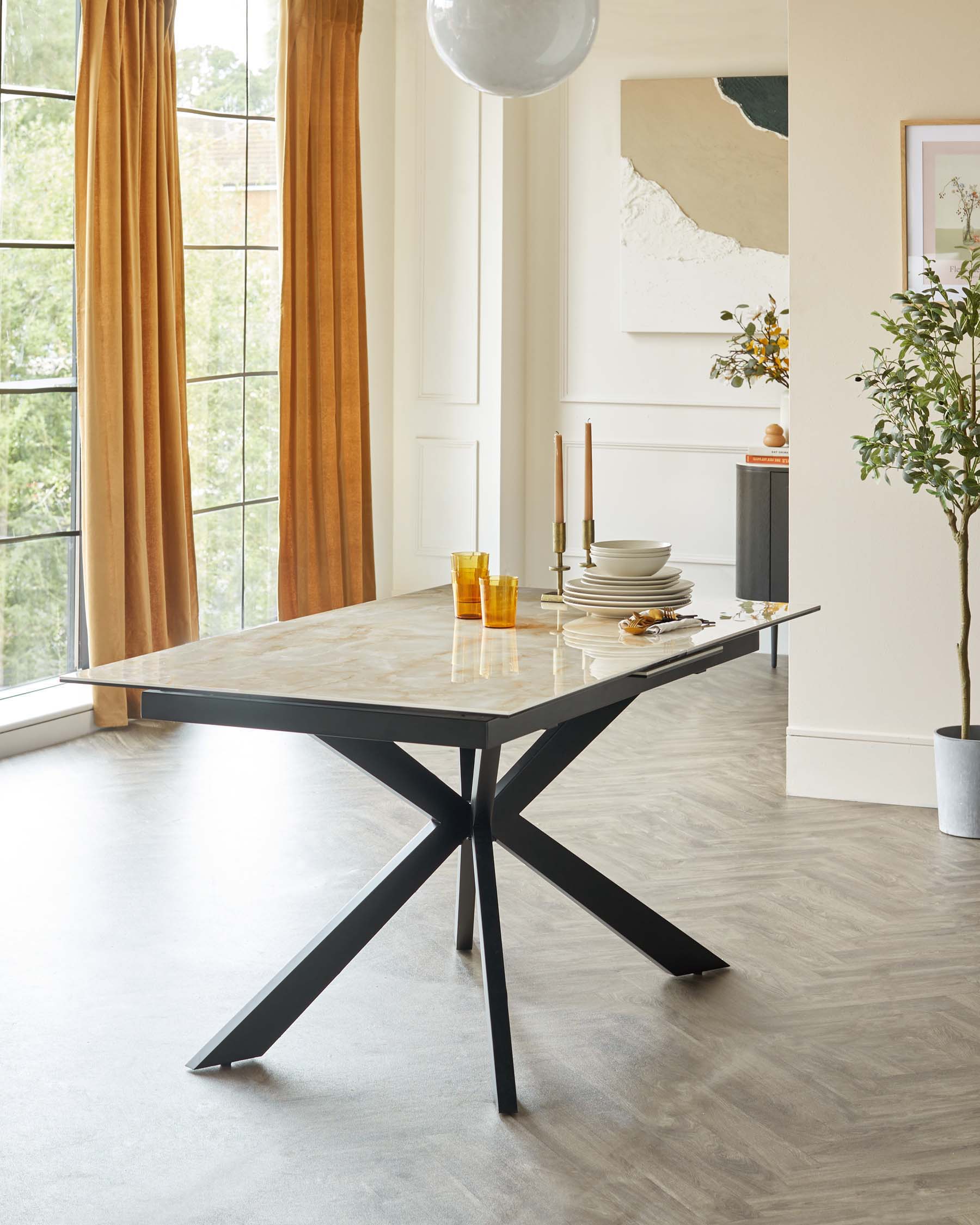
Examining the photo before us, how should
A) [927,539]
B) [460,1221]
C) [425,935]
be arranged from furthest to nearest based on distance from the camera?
[927,539] < [425,935] < [460,1221]

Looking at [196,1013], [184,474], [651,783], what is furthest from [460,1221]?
[184,474]

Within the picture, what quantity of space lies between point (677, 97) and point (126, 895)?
4914 mm

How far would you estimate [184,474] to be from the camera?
591cm

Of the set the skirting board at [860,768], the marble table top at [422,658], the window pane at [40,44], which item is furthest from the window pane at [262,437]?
the marble table top at [422,658]

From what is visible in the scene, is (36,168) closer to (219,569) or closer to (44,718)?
(219,569)

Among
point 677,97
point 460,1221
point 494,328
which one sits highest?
point 677,97

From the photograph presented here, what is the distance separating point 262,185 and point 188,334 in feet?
2.77

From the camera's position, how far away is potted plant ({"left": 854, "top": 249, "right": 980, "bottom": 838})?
13.8 ft

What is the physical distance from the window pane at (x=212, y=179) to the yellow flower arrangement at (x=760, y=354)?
2.17 metres

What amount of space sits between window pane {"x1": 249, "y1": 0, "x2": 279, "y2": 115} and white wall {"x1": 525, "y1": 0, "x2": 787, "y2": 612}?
55.0 inches

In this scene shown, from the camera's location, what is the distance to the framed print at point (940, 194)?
14.8ft

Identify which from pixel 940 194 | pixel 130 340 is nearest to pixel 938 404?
pixel 940 194

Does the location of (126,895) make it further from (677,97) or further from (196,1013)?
(677,97)

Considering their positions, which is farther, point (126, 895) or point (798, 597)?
point (798, 597)
